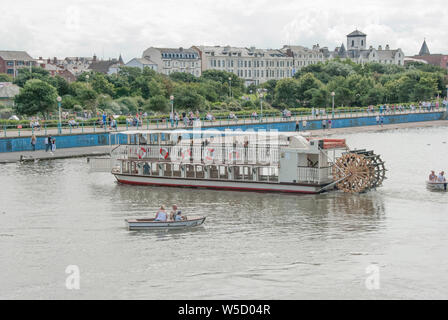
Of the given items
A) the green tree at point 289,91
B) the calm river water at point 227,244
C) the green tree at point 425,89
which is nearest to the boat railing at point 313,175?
the calm river water at point 227,244

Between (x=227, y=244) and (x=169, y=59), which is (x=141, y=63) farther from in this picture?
(x=227, y=244)

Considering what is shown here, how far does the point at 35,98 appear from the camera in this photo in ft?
245

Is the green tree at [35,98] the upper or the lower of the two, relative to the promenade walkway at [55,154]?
upper

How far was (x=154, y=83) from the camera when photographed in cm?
12031

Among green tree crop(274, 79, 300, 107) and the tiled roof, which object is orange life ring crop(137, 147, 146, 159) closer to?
the tiled roof

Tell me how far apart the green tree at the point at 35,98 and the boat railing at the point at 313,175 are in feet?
147

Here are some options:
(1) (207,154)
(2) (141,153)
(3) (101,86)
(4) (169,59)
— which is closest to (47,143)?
(2) (141,153)

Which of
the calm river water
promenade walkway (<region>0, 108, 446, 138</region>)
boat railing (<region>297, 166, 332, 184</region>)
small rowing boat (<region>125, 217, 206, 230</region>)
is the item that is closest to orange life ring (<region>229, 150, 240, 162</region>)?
the calm river water

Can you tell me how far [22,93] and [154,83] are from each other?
46846 millimetres

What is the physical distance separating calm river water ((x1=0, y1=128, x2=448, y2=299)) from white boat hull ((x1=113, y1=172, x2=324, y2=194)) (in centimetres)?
57

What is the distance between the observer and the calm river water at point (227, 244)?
72.0 feet

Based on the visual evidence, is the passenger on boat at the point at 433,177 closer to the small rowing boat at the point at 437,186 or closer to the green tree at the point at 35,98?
the small rowing boat at the point at 437,186

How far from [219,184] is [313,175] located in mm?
6171
